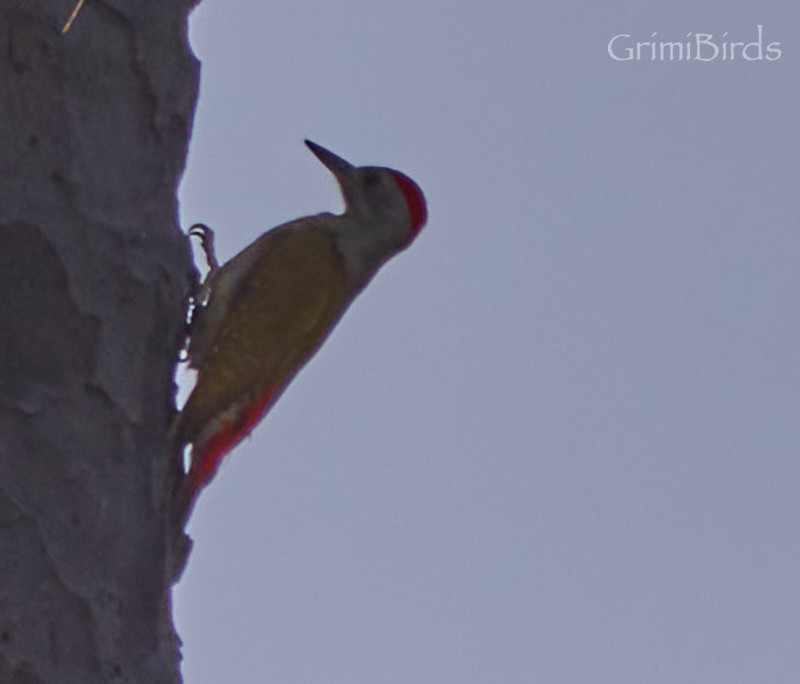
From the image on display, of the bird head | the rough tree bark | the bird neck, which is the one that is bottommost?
the rough tree bark

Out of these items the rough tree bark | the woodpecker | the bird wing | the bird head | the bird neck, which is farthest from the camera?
the bird head

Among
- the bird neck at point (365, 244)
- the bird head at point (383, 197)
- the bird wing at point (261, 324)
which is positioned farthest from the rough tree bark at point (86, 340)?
the bird head at point (383, 197)

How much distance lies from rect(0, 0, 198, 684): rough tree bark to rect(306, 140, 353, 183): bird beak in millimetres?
1768

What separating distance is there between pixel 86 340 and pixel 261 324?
1279mm

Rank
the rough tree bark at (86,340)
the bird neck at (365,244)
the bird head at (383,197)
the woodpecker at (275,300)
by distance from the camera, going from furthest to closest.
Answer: the bird head at (383,197), the bird neck at (365,244), the woodpecker at (275,300), the rough tree bark at (86,340)

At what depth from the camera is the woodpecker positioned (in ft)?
10.5

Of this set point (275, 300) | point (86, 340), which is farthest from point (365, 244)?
point (86, 340)

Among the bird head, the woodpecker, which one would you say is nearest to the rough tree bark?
the woodpecker

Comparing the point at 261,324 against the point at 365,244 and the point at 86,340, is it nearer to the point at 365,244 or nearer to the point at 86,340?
the point at 365,244

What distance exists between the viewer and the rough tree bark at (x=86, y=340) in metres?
2.29

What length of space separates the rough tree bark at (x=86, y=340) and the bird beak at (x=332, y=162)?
1768mm

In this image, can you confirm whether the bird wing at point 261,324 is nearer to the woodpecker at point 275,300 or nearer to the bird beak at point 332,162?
the woodpecker at point 275,300

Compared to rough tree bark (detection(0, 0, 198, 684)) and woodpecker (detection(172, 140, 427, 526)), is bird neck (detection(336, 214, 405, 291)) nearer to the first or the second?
woodpecker (detection(172, 140, 427, 526))

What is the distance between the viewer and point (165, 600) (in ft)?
8.25
